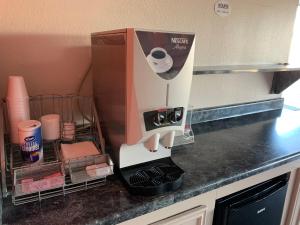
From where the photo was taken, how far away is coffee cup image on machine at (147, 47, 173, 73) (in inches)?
29.1

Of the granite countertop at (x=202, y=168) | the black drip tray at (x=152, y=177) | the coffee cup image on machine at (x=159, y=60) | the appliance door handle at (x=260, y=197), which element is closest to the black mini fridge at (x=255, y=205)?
the appliance door handle at (x=260, y=197)

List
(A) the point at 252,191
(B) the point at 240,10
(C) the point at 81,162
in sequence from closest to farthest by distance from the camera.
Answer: (C) the point at 81,162 < (A) the point at 252,191 < (B) the point at 240,10

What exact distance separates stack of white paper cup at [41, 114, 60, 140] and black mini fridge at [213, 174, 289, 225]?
0.68 metres

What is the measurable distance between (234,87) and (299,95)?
2.99 feet

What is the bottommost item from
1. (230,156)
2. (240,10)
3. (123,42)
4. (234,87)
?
(230,156)

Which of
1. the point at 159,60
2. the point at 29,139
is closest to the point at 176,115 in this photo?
the point at 159,60

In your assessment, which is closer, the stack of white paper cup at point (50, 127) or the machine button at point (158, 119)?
the machine button at point (158, 119)

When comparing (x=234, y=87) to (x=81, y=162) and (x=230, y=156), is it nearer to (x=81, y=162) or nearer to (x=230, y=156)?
(x=230, y=156)

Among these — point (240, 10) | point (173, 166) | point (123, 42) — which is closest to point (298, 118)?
point (240, 10)

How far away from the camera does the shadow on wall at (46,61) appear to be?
99cm

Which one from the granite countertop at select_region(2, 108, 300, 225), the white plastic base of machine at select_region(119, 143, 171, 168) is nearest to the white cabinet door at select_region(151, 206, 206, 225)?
the granite countertop at select_region(2, 108, 300, 225)

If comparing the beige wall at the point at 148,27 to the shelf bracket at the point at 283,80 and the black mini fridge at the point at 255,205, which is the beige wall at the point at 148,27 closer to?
the shelf bracket at the point at 283,80

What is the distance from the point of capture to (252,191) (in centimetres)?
107

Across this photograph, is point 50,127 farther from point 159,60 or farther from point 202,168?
point 202,168
